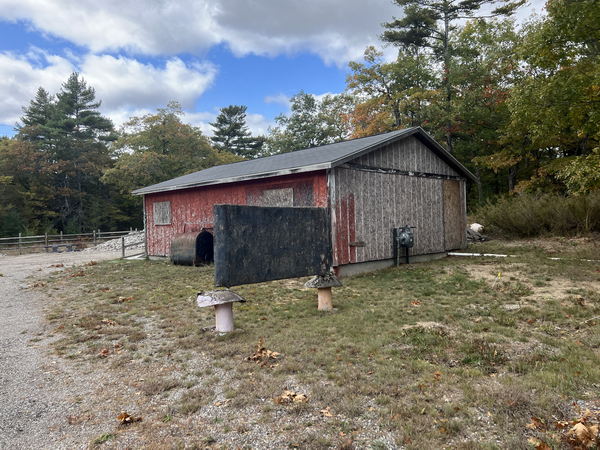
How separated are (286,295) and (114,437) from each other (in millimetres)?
5201

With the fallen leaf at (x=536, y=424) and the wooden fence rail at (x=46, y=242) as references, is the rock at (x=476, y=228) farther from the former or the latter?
the wooden fence rail at (x=46, y=242)

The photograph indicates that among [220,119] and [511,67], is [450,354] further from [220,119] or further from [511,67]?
[220,119]

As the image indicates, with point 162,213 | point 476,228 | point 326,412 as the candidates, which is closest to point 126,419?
point 326,412

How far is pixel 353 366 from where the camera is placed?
395 cm

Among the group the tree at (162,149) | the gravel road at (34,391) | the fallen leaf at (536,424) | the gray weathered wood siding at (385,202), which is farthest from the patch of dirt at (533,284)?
the tree at (162,149)

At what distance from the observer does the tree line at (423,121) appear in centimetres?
1142

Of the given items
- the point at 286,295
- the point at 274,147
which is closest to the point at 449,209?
the point at 286,295

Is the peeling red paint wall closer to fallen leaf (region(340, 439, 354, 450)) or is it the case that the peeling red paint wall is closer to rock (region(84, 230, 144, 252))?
fallen leaf (region(340, 439, 354, 450))

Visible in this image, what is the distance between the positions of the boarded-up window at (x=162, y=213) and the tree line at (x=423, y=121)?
1273 centimetres

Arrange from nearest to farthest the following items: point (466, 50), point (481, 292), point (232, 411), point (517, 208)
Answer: point (232, 411), point (481, 292), point (517, 208), point (466, 50)

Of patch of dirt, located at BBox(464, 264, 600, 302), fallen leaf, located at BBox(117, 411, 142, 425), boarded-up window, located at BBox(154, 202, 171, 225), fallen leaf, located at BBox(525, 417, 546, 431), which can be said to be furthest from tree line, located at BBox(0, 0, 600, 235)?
boarded-up window, located at BBox(154, 202, 171, 225)

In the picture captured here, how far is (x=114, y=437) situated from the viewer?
2865mm

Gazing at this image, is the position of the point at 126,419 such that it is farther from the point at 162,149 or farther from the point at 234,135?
the point at 234,135

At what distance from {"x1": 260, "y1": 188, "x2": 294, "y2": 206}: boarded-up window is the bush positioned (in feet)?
31.6
